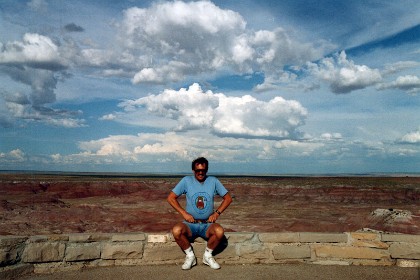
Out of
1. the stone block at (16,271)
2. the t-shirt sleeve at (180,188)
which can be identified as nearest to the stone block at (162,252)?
the t-shirt sleeve at (180,188)

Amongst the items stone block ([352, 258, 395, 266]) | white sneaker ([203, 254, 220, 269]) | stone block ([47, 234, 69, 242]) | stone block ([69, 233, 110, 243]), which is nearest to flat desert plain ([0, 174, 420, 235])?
stone block ([352, 258, 395, 266])

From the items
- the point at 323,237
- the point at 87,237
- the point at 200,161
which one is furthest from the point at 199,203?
the point at 323,237

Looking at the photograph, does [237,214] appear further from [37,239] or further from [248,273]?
[37,239]

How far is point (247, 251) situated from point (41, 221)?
1031 inches

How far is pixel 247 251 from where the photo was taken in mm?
5855

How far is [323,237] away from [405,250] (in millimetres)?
1279

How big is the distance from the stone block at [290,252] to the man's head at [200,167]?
5.54ft

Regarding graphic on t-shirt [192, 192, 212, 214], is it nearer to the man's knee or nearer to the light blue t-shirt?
the light blue t-shirt

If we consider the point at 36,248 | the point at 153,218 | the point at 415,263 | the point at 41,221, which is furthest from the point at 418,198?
the point at 36,248

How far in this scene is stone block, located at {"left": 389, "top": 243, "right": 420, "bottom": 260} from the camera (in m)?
5.75

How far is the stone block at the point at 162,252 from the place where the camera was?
18.8ft

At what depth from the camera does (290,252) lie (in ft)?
19.3

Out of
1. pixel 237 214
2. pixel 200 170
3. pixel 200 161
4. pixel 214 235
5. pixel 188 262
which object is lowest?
pixel 237 214

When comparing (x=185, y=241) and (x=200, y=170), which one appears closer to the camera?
(x=185, y=241)
